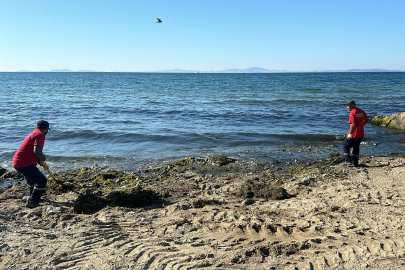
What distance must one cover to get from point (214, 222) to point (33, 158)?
12.8 ft

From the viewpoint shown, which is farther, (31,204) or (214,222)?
(31,204)

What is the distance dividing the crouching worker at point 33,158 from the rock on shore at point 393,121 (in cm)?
1510

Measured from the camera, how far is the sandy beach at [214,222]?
394 cm

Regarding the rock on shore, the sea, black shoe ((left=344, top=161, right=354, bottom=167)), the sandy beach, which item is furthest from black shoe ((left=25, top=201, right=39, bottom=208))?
the rock on shore

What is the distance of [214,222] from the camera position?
5.08 m

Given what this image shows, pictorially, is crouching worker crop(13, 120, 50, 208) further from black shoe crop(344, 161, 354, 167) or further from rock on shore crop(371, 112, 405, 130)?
rock on shore crop(371, 112, 405, 130)

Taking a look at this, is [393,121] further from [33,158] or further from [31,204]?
[31,204]

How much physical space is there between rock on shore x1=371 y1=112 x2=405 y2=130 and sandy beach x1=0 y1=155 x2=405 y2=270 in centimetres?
796

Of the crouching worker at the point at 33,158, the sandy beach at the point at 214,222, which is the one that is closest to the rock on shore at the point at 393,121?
the sandy beach at the point at 214,222

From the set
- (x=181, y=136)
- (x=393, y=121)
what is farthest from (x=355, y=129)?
(x=393, y=121)

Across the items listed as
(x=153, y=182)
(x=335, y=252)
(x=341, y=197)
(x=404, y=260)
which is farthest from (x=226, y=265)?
(x=153, y=182)

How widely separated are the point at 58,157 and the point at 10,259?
6.87 metres

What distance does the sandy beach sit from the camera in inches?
155

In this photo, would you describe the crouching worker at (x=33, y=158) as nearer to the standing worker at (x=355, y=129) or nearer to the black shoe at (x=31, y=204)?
the black shoe at (x=31, y=204)
